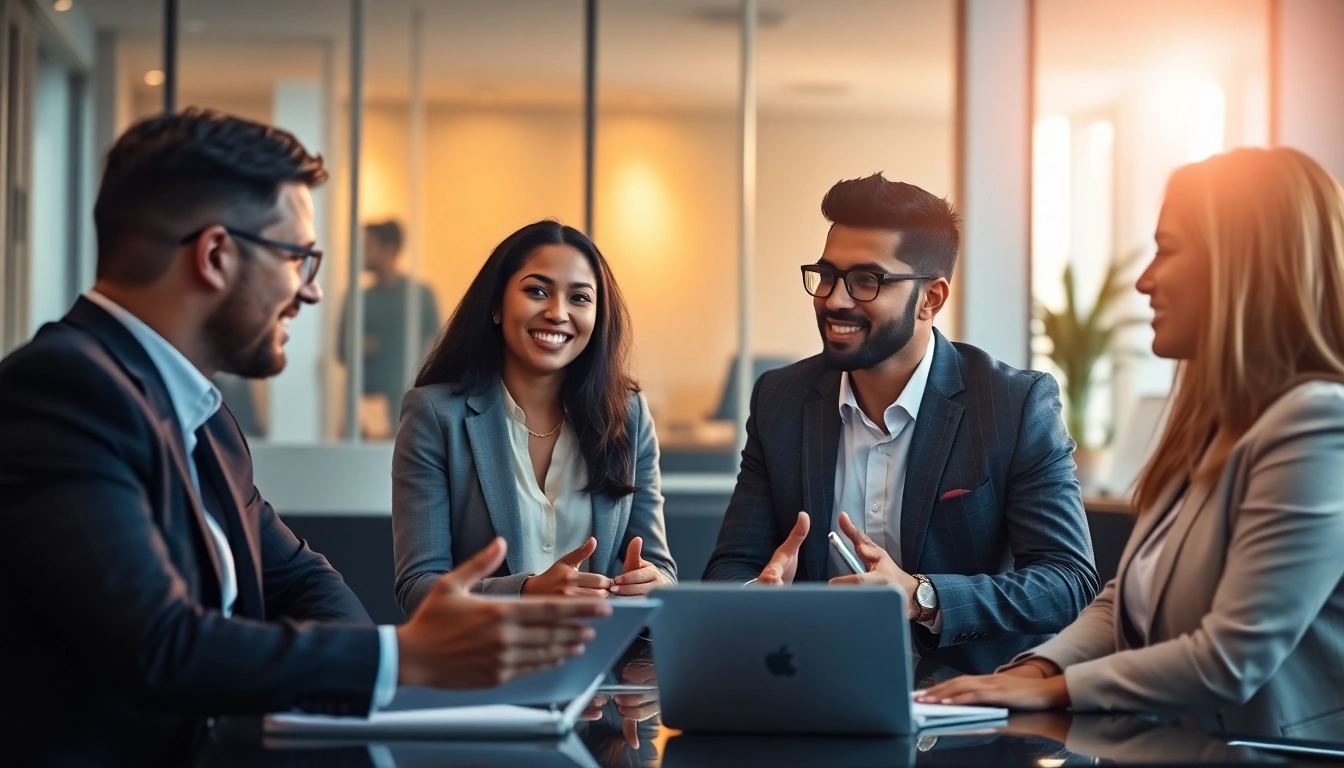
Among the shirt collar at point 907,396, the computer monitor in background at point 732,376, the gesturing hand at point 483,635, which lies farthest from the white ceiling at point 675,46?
the gesturing hand at point 483,635

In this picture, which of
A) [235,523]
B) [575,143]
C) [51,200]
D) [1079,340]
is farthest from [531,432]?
[575,143]

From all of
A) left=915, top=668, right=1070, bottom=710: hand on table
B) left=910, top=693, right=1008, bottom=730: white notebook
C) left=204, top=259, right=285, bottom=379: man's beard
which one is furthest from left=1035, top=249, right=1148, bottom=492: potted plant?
left=204, top=259, right=285, bottom=379: man's beard

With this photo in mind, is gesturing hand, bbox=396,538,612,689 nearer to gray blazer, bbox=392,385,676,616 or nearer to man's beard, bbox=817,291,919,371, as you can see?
gray blazer, bbox=392,385,676,616

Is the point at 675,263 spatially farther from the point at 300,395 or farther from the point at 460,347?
the point at 460,347

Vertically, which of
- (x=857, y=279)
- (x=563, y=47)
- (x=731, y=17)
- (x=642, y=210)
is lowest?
(x=857, y=279)

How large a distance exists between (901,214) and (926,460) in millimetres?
526

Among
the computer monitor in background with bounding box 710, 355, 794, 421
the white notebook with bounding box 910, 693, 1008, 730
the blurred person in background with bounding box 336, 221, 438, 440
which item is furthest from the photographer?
the computer monitor in background with bounding box 710, 355, 794, 421

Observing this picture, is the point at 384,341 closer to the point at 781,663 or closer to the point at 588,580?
the point at 588,580

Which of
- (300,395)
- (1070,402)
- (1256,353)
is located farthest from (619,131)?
(1256,353)

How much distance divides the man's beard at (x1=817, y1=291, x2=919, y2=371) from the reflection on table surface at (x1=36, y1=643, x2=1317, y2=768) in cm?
119

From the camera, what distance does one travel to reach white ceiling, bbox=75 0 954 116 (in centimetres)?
702

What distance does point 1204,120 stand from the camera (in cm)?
651

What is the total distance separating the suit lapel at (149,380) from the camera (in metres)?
1.70

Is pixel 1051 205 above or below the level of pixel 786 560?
above
